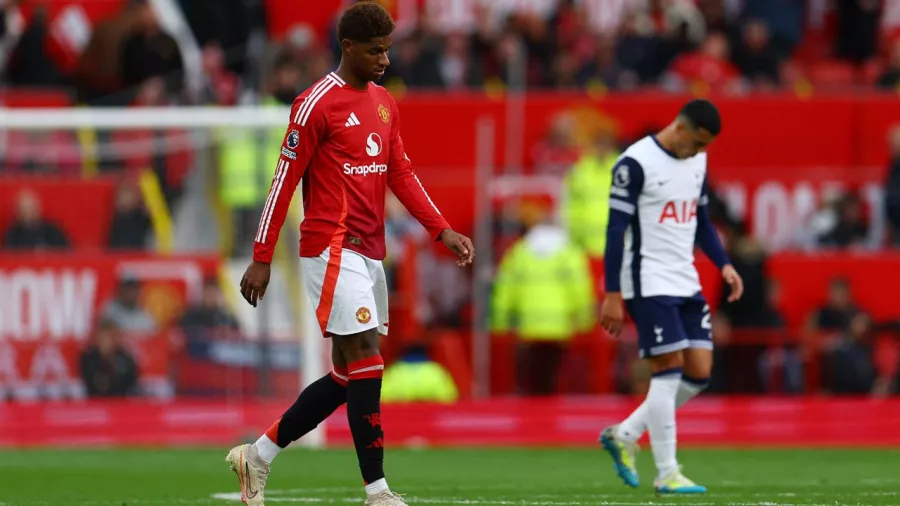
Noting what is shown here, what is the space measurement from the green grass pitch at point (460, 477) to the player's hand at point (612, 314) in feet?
3.07

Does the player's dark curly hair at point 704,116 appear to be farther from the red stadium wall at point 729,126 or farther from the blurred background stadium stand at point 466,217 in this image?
the red stadium wall at point 729,126

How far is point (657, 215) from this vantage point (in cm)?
1070

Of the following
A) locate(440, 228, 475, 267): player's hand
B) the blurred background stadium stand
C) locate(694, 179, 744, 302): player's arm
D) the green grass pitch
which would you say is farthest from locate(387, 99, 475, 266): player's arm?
the blurred background stadium stand

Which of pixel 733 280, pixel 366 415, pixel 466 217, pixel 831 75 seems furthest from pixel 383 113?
pixel 831 75

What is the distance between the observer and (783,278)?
20.1 m

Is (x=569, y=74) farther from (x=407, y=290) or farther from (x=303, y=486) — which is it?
(x=303, y=486)

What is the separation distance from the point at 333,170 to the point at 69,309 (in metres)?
10.2

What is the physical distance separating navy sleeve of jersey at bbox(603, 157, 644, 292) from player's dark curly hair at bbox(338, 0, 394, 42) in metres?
2.51

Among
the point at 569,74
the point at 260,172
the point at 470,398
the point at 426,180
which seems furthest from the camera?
the point at 569,74

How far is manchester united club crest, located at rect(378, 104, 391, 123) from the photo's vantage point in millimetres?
8695

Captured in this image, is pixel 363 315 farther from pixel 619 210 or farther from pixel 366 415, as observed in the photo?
pixel 619 210

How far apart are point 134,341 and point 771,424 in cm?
628

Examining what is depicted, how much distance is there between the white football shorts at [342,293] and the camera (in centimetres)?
848

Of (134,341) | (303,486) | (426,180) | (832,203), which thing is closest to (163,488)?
(303,486)
